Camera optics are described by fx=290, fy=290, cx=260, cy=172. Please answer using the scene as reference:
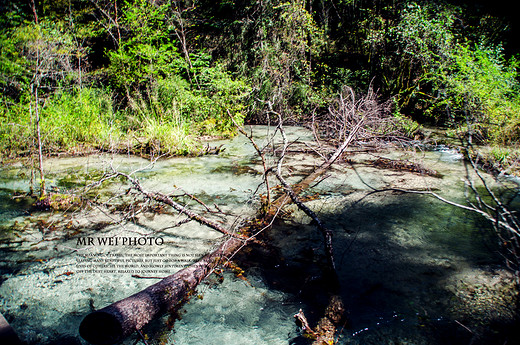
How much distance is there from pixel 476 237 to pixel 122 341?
11.9ft

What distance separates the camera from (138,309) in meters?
1.80

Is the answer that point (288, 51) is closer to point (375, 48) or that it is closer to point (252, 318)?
point (375, 48)

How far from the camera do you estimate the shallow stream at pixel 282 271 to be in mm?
2035

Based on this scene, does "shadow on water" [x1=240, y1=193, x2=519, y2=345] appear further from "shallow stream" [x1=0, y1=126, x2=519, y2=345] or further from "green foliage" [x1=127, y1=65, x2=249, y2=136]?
"green foliage" [x1=127, y1=65, x2=249, y2=136]

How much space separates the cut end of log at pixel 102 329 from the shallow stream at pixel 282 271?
0.27m

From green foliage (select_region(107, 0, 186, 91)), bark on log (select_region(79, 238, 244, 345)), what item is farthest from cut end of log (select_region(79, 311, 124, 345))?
green foliage (select_region(107, 0, 186, 91))

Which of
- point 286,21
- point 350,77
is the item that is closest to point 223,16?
point 286,21

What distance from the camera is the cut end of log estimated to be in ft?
5.43

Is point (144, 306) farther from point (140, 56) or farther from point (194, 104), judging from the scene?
point (140, 56)

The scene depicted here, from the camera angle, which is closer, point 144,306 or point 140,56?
point 144,306

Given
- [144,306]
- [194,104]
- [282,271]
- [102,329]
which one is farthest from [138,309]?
[194,104]

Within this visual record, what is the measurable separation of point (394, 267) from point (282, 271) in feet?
3.49

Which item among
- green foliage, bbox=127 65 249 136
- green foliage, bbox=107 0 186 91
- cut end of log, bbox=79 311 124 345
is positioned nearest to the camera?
cut end of log, bbox=79 311 124 345

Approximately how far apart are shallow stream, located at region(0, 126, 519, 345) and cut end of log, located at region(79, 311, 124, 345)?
27 cm
